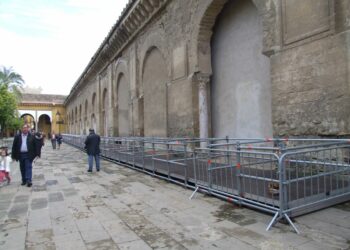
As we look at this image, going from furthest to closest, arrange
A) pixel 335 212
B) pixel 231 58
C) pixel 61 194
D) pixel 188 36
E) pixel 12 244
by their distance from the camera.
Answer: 1. pixel 188 36
2. pixel 231 58
3. pixel 61 194
4. pixel 335 212
5. pixel 12 244

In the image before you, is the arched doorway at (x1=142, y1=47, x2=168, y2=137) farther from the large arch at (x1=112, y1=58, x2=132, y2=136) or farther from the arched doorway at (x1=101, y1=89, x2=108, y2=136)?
the arched doorway at (x1=101, y1=89, x2=108, y2=136)

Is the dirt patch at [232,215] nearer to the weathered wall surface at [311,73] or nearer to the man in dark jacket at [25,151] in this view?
the weathered wall surface at [311,73]

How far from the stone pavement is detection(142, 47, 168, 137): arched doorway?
6890mm

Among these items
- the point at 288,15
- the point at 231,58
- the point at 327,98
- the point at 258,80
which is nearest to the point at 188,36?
the point at 231,58

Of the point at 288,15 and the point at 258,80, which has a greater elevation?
the point at 288,15

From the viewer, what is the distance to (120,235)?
4090 millimetres

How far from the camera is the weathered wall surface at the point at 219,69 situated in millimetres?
6078

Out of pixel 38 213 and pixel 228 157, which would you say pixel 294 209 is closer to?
pixel 228 157

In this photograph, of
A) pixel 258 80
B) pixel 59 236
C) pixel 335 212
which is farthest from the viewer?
pixel 258 80

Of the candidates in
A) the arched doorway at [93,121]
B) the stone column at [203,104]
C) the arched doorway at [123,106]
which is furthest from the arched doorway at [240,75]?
the arched doorway at [93,121]

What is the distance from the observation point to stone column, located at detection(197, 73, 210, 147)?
10625 millimetres

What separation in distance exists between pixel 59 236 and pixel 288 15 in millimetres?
5997

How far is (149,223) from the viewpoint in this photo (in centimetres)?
455

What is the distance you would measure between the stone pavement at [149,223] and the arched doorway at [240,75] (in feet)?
11.7
